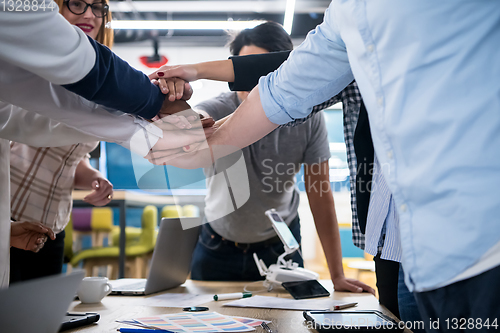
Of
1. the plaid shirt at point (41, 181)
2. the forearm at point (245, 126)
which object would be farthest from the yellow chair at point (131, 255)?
the forearm at point (245, 126)

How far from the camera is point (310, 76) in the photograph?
0.79 metres

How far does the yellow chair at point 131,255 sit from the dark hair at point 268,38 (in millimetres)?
2647

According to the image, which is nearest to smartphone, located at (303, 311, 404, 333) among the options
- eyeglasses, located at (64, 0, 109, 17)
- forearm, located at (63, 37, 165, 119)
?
forearm, located at (63, 37, 165, 119)

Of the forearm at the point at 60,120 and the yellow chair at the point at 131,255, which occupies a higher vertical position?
the forearm at the point at 60,120

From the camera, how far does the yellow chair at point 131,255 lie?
139 inches

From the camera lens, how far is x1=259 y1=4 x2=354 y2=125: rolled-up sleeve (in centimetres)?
76

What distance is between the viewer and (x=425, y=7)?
0.53 m

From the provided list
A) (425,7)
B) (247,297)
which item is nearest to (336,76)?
(425,7)

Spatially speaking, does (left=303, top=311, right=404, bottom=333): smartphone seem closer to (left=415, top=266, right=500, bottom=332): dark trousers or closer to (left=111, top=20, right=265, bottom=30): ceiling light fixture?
(left=415, top=266, right=500, bottom=332): dark trousers

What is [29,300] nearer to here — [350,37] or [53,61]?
[53,61]

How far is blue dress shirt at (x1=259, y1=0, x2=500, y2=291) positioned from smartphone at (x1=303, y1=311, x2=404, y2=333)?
23 centimetres

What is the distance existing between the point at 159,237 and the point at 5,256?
0.41m

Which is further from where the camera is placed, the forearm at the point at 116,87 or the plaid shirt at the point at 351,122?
the plaid shirt at the point at 351,122

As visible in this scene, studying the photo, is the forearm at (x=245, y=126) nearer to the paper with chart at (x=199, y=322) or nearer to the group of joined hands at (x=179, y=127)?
the group of joined hands at (x=179, y=127)
